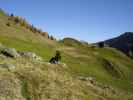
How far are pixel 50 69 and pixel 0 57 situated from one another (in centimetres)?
850

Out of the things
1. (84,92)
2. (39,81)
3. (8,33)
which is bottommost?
(84,92)

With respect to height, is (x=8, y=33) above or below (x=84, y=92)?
above

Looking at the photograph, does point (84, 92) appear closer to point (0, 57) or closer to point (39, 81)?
point (39, 81)

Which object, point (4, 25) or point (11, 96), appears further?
point (4, 25)

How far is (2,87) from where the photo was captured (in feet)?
97.3

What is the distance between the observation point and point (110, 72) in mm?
80500

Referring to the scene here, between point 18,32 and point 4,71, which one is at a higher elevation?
point 18,32

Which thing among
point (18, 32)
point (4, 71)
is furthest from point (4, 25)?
point (4, 71)

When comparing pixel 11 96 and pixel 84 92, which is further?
pixel 84 92

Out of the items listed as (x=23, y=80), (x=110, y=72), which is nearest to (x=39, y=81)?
(x=23, y=80)

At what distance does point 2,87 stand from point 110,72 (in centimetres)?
5561

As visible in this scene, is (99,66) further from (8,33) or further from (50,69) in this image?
(50,69)

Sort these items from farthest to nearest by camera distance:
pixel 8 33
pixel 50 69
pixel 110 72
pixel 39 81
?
pixel 8 33, pixel 110 72, pixel 50 69, pixel 39 81

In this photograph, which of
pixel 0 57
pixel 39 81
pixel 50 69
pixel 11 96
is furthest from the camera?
pixel 50 69
